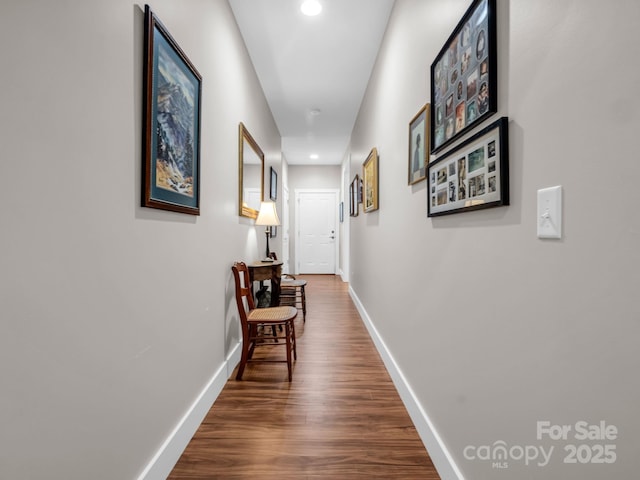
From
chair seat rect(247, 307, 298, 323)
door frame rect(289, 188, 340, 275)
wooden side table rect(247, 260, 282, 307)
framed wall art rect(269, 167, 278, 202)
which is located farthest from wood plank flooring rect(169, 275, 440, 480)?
door frame rect(289, 188, 340, 275)

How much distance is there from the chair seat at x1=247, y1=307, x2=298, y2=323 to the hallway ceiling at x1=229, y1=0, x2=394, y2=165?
2274 mm

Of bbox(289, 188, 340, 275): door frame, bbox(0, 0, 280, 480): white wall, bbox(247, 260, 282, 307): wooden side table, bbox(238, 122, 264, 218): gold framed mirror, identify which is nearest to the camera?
bbox(0, 0, 280, 480): white wall

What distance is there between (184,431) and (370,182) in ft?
8.42

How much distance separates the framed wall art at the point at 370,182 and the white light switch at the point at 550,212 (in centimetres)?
215

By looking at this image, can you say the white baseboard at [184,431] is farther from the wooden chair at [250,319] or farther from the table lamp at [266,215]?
the table lamp at [266,215]

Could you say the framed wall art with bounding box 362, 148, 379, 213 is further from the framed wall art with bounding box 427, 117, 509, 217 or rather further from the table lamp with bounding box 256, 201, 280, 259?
the framed wall art with bounding box 427, 117, 509, 217

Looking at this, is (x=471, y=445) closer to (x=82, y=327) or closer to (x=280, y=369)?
(x=82, y=327)

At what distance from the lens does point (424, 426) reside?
155 cm

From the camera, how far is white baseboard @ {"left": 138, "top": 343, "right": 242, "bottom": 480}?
124cm

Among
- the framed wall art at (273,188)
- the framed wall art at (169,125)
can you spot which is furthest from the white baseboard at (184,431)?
the framed wall art at (273,188)

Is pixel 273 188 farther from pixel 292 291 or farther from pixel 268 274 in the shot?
pixel 268 274

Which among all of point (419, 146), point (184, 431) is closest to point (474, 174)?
point (419, 146)

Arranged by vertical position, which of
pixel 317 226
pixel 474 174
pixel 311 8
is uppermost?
pixel 311 8

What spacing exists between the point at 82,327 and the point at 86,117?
60 cm
